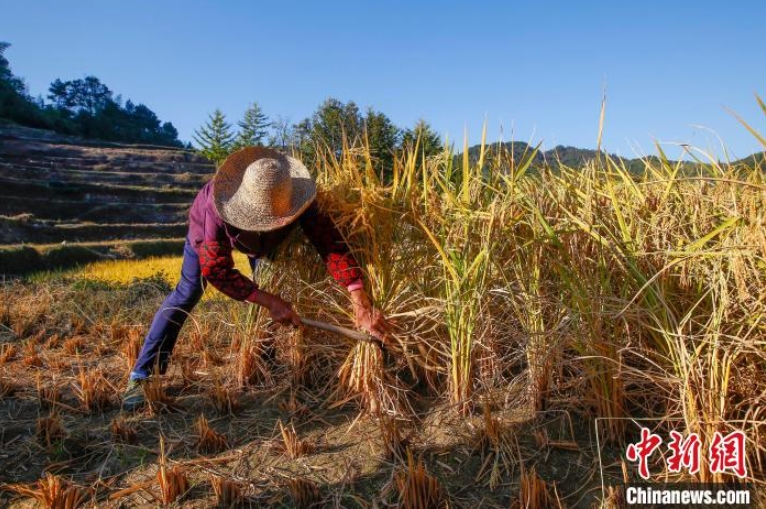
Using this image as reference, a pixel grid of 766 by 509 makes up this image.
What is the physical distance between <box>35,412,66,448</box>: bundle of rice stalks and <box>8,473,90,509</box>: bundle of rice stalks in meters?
0.37

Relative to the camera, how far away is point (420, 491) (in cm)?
162

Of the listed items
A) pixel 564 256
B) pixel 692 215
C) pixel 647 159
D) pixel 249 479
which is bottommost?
pixel 249 479

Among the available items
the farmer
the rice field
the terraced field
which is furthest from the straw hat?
the terraced field

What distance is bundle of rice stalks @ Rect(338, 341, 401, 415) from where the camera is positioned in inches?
86.7

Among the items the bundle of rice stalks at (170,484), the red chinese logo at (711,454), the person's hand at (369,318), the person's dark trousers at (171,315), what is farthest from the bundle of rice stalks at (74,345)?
the red chinese logo at (711,454)

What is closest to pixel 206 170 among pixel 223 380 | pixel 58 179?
pixel 58 179

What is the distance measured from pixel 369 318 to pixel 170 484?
0.98 m

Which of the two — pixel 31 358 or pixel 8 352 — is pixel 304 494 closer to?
pixel 31 358

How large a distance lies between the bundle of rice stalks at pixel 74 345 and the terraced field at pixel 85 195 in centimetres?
909

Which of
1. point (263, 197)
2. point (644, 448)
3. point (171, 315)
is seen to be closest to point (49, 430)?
point (171, 315)

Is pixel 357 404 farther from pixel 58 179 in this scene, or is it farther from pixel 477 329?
pixel 58 179

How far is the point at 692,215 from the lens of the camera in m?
1.95

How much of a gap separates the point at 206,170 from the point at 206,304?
29.9 metres

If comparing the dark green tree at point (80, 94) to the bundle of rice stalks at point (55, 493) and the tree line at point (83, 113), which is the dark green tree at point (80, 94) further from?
the bundle of rice stalks at point (55, 493)
